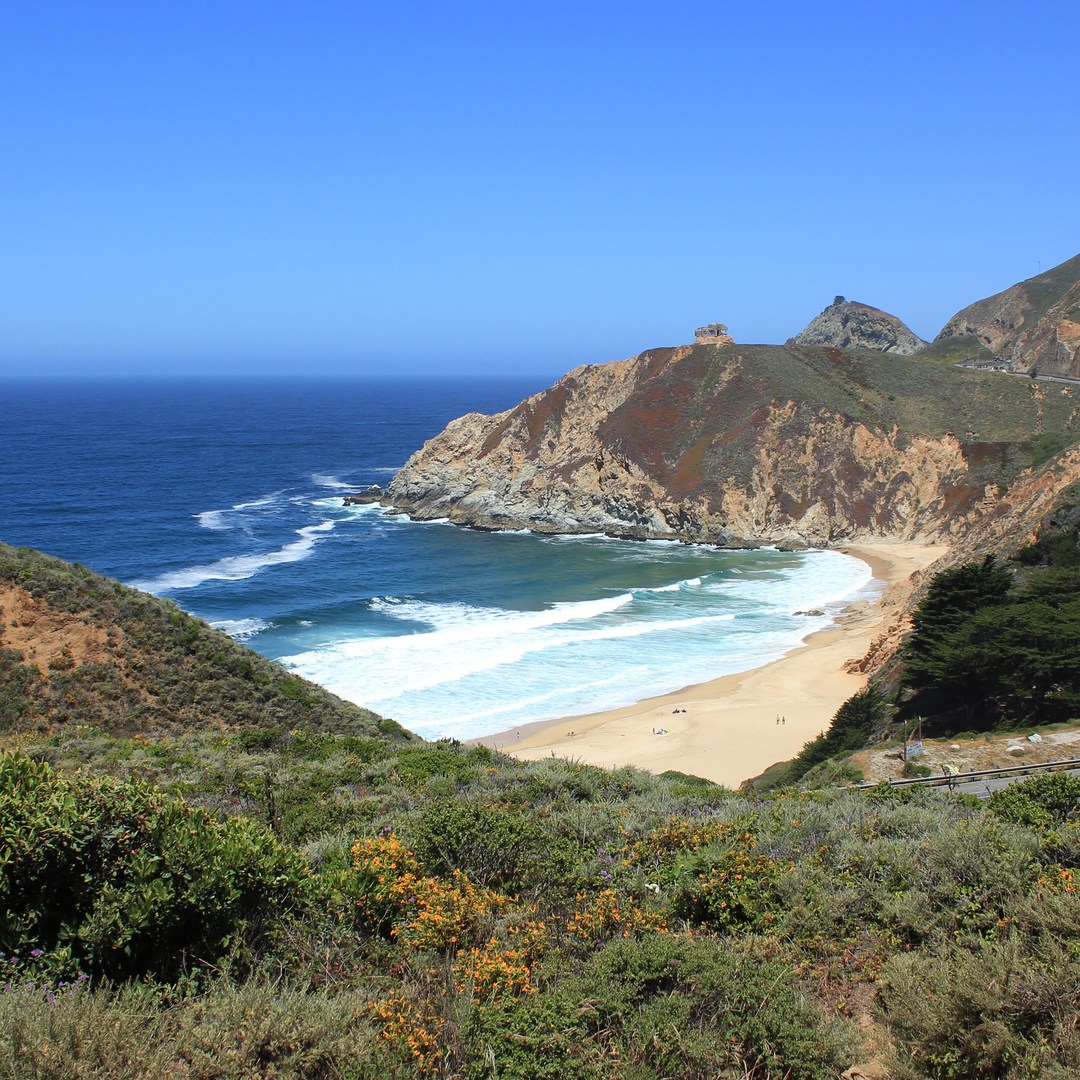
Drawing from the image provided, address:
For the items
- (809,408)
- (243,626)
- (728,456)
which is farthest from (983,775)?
(809,408)

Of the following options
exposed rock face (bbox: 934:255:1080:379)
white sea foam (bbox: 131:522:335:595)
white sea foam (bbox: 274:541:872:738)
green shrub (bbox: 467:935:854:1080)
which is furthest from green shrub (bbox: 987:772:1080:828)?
exposed rock face (bbox: 934:255:1080:379)

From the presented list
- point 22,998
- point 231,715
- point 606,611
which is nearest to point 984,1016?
point 22,998

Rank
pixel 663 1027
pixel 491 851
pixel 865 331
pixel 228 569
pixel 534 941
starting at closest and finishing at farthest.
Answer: pixel 663 1027 < pixel 534 941 < pixel 491 851 < pixel 228 569 < pixel 865 331

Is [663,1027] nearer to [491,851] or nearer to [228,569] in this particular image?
[491,851]

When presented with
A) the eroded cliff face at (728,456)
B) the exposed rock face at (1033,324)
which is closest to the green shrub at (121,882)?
the eroded cliff face at (728,456)

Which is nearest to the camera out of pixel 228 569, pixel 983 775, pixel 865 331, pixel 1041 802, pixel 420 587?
pixel 1041 802

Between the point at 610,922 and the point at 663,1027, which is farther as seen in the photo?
the point at 610,922

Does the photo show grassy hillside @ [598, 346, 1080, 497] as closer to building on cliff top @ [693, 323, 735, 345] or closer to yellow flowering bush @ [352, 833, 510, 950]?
building on cliff top @ [693, 323, 735, 345]
